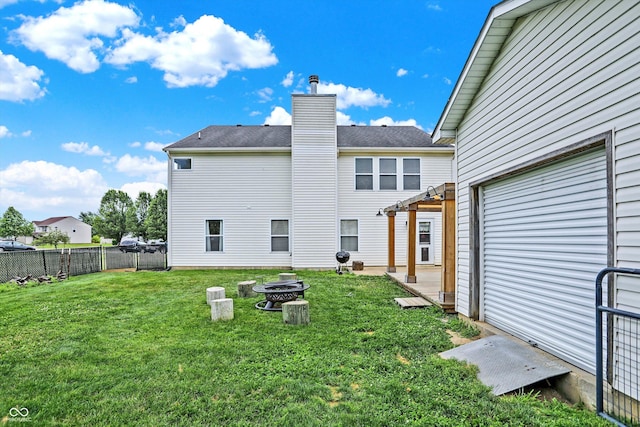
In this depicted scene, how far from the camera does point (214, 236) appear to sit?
13430mm

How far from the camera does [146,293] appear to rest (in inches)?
329

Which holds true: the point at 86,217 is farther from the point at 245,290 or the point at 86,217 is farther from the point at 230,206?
the point at 245,290

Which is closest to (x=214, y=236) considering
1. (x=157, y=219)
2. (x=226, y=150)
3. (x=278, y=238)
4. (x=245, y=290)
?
(x=278, y=238)

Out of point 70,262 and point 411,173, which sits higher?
point 411,173

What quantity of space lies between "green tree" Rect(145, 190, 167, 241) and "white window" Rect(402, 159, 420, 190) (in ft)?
97.2

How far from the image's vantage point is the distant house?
5900cm

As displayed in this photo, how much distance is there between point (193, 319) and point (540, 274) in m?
5.43

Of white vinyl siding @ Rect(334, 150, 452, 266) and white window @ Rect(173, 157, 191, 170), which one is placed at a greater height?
white window @ Rect(173, 157, 191, 170)

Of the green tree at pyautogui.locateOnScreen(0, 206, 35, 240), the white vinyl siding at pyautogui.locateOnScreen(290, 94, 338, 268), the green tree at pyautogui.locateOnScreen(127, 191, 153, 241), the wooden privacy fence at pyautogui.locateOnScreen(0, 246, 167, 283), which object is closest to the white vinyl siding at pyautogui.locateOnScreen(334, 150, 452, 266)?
the white vinyl siding at pyautogui.locateOnScreen(290, 94, 338, 268)

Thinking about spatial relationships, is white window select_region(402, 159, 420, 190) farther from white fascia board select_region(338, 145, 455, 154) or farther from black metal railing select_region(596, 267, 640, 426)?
black metal railing select_region(596, 267, 640, 426)

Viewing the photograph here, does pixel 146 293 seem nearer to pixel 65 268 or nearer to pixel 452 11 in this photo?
pixel 65 268

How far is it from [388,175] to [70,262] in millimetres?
13107

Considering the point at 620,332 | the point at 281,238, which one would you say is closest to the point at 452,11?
the point at 281,238

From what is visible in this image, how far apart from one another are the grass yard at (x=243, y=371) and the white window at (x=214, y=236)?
6.75 meters
